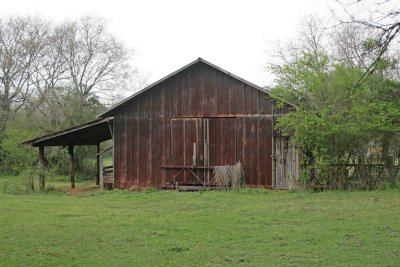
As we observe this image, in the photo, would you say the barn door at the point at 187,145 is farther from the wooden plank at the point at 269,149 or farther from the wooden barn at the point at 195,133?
the wooden plank at the point at 269,149

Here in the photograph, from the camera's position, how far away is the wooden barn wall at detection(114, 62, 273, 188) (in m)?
21.2

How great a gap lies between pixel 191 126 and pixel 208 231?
1051 centimetres

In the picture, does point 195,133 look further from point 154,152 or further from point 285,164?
point 285,164

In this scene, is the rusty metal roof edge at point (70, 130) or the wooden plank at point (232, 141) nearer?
the wooden plank at point (232, 141)

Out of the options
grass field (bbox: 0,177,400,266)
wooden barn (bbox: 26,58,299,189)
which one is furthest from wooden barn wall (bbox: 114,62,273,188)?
grass field (bbox: 0,177,400,266)

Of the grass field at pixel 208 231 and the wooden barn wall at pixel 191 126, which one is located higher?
the wooden barn wall at pixel 191 126

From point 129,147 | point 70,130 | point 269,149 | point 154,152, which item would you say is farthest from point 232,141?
point 70,130

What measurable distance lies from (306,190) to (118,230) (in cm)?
977

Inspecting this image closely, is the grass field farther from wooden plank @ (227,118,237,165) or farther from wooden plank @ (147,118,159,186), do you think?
wooden plank @ (147,118,159,186)

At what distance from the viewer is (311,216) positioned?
44.1 ft

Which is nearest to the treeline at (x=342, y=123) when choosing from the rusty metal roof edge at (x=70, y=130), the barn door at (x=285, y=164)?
the barn door at (x=285, y=164)

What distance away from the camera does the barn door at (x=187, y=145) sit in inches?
858

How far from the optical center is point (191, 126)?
21.9 meters

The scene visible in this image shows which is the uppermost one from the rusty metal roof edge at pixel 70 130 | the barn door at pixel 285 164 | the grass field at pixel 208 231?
the rusty metal roof edge at pixel 70 130
